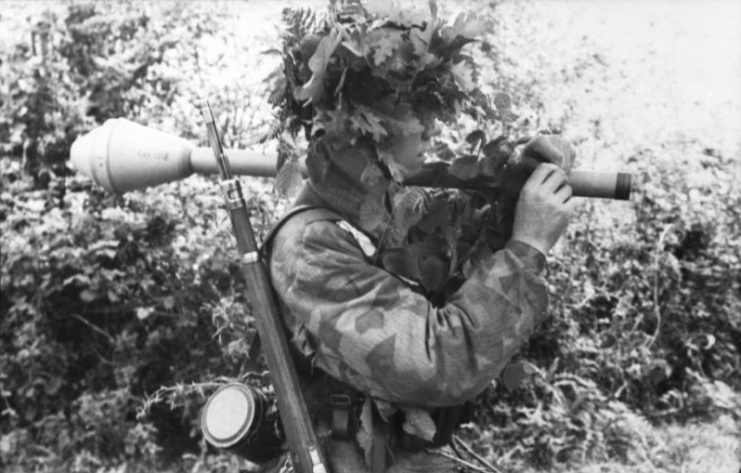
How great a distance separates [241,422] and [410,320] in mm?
596

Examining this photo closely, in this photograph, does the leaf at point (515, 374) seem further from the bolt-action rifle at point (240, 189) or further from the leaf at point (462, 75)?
the leaf at point (462, 75)

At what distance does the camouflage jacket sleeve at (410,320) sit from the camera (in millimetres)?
2035

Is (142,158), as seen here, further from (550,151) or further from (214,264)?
(214,264)

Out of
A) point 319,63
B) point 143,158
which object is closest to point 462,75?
point 319,63

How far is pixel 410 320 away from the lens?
2.05 m

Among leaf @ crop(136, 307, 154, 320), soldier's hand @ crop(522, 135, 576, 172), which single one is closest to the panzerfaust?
soldier's hand @ crop(522, 135, 576, 172)

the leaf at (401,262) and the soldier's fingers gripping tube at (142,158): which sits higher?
the leaf at (401,262)

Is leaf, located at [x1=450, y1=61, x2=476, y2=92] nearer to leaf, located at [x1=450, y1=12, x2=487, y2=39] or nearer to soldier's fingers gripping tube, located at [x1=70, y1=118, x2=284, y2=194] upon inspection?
leaf, located at [x1=450, y1=12, x2=487, y2=39]

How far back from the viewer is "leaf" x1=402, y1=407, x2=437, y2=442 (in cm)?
214

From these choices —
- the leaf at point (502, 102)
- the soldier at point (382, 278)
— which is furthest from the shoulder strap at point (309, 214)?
the leaf at point (502, 102)

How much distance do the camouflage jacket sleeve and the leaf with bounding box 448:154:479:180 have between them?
21 centimetres

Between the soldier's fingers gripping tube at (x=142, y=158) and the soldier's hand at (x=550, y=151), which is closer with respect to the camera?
the soldier's hand at (x=550, y=151)

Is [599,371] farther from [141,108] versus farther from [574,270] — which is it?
[141,108]

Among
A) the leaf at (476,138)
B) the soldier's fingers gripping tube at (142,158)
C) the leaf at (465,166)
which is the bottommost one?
the soldier's fingers gripping tube at (142,158)
